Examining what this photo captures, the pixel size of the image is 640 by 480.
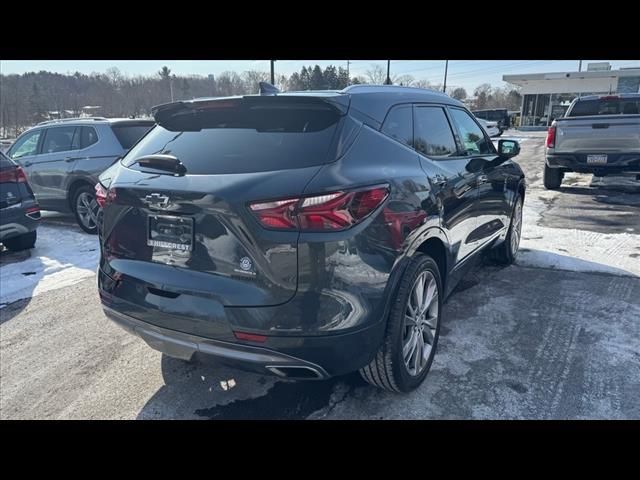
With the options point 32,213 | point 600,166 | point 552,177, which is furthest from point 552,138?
point 32,213

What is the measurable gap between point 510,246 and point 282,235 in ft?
12.1

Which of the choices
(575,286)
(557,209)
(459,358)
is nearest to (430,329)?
(459,358)

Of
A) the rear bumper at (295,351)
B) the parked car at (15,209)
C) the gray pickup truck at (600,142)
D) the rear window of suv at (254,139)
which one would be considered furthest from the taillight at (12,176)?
the gray pickup truck at (600,142)

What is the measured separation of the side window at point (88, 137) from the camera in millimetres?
6849

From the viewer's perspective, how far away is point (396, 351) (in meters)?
2.42

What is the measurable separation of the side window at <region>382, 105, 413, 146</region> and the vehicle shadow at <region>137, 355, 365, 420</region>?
153 centimetres

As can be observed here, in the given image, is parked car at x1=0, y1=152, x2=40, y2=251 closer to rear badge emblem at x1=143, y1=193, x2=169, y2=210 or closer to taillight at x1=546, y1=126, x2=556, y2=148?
rear badge emblem at x1=143, y1=193, x2=169, y2=210

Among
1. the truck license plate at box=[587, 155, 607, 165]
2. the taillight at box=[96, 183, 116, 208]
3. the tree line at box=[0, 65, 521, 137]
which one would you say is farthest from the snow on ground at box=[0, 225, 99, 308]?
the tree line at box=[0, 65, 521, 137]

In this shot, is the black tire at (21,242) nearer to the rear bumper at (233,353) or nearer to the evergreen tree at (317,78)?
the rear bumper at (233,353)

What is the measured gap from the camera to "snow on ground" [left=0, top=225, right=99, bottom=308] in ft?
15.3

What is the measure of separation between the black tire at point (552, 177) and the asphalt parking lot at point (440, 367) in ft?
17.4

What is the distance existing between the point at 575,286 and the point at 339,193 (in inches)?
134
